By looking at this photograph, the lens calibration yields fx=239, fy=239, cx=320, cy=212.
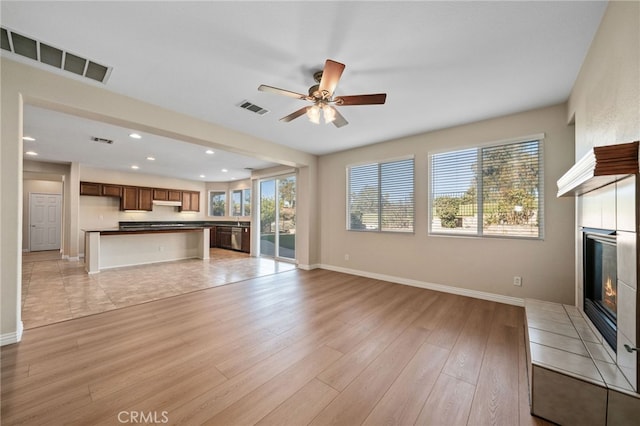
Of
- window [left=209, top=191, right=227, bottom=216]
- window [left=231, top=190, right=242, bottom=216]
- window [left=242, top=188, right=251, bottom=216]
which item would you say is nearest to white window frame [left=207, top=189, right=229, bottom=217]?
window [left=209, top=191, right=227, bottom=216]

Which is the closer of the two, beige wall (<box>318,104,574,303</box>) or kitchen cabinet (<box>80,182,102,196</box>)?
beige wall (<box>318,104,574,303</box>)

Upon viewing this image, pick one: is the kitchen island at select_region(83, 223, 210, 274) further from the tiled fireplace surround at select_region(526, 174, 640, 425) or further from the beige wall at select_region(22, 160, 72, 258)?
the tiled fireplace surround at select_region(526, 174, 640, 425)

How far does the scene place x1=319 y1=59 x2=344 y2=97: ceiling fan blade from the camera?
6.20 ft

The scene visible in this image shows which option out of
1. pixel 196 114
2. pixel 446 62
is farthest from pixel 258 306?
pixel 446 62

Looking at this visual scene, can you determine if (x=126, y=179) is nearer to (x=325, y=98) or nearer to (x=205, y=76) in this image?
(x=205, y=76)

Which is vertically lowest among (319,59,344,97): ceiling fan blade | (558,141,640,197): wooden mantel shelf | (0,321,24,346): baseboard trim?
(0,321,24,346): baseboard trim

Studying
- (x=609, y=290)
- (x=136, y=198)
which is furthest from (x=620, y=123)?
(x=136, y=198)

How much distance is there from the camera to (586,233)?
2244 millimetres

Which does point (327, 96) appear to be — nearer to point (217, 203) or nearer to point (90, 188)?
point (90, 188)

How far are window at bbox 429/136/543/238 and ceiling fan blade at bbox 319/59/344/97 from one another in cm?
270

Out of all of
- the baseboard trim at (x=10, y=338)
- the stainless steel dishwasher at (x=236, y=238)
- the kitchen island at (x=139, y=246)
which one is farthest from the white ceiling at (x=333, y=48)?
the stainless steel dishwasher at (x=236, y=238)

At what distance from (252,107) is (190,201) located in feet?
24.3

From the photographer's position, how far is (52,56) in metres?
2.24

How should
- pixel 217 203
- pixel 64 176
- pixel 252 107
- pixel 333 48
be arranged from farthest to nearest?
pixel 217 203
pixel 64 176
pixel 252 107
pixel 333 48
